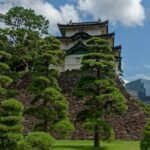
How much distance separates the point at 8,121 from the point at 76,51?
2899 centimetres

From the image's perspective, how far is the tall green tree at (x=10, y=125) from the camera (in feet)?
79.0

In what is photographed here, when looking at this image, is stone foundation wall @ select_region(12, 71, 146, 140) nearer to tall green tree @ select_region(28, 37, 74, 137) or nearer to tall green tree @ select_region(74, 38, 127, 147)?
tall green tree @ select_region(74, 38, 127, 147)

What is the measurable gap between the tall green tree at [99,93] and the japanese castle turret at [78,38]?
1664 centimetres

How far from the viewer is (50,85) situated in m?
33.5

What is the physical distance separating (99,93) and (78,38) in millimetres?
26169

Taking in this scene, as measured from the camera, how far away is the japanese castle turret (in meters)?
52.3

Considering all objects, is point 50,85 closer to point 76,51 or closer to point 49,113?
point 49,113

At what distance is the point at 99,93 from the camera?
110ft

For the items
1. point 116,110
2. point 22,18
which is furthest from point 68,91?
point 116,110

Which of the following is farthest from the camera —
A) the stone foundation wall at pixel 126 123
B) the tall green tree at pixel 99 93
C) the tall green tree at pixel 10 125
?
the stone foundation wall at pixel 126 123

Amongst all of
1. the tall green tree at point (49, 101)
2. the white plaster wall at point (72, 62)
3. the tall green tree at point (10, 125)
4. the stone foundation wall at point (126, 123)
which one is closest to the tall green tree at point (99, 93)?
the tall green tree at point (49, 101)

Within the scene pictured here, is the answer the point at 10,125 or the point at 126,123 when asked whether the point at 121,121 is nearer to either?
the point at 126,123

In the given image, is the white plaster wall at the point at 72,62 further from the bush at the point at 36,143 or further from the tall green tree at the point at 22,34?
the bush at the point at 36,143

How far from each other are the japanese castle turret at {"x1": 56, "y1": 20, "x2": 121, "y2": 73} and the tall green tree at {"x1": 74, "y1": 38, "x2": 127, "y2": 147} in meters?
16.6
